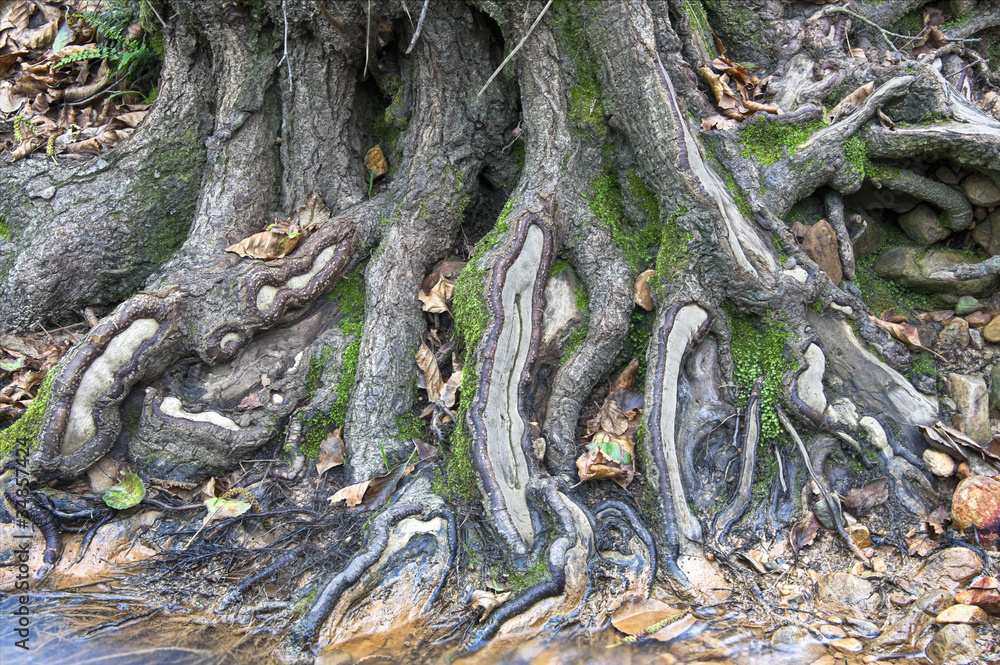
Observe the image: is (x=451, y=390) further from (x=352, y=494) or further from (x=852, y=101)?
(x=852, y=101)

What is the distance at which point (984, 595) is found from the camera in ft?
8.46

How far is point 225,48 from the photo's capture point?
167 inches

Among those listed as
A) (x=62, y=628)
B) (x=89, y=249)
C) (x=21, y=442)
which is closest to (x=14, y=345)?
(x=89, y=249)

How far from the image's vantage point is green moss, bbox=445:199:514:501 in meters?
3.12

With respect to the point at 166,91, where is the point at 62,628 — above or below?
below

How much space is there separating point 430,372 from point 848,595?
2.29 metres

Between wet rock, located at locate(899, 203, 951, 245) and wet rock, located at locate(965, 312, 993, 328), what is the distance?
1.81ft

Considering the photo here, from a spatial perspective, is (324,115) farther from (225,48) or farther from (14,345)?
(14,345)

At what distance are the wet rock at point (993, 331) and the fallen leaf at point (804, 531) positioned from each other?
1.70m

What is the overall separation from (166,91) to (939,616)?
5305mm

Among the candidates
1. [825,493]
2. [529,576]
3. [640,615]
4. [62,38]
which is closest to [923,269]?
[825,493]

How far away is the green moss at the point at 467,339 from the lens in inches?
123

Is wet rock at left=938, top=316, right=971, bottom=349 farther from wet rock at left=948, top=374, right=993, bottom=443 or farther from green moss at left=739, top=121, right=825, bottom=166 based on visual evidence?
green moss at left=739, top=121, right=825, bottom=166

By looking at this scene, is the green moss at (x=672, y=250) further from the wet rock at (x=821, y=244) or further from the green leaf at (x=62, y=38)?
the green leaf at (x=62, y=38)
